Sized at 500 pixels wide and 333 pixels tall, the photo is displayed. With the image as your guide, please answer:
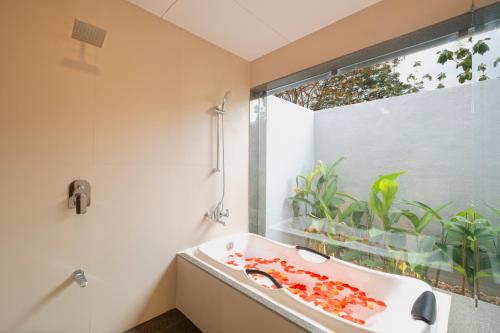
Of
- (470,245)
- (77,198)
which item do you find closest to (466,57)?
(470,245)

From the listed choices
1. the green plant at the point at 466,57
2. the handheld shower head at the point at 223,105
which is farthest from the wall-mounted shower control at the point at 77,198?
the green plant at the point at 466,57

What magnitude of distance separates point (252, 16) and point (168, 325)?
7.86 feet

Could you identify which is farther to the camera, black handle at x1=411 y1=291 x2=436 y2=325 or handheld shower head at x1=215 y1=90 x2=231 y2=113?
handheld shower head at x1=215 y1=90 x2=231 y2=113

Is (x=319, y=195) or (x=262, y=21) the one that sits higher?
(x=262, y=21)

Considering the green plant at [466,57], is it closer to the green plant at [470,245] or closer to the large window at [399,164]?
the large window at [399,164]

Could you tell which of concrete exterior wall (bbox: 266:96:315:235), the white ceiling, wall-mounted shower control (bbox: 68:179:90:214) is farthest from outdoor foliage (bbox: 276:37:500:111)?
wall-mounted shower control (bbox: 68:179:90:214)

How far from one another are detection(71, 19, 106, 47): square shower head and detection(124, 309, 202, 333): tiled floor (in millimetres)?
1914

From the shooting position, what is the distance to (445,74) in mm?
1497

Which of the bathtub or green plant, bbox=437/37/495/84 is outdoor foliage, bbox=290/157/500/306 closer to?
the bathtub

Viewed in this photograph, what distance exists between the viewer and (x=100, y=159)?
151 cm

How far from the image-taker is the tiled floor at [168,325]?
1659mm

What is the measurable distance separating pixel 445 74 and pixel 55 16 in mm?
2410

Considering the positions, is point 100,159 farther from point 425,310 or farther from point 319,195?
point 425,310

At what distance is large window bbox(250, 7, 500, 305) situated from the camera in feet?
4.26
